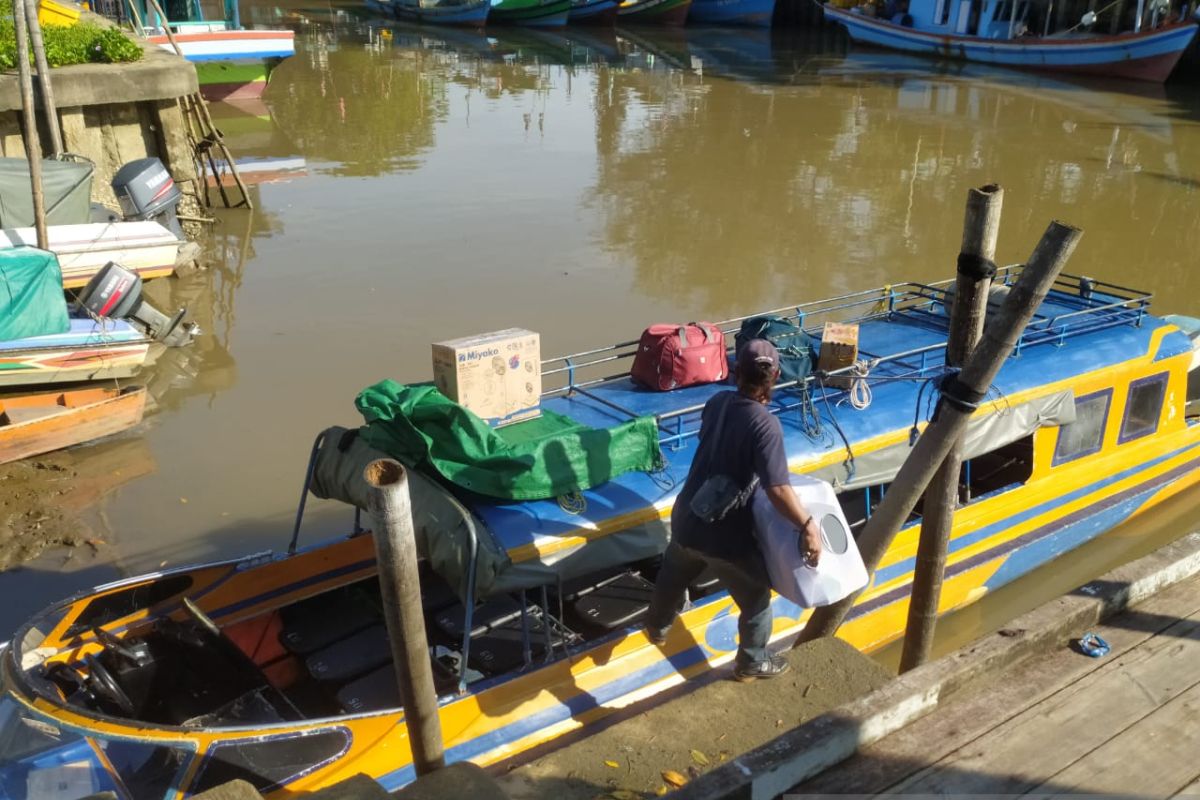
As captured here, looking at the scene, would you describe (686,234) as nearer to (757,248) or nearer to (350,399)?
(757,248)

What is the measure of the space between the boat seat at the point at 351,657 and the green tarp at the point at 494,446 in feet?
4.22

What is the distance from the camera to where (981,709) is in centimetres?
383

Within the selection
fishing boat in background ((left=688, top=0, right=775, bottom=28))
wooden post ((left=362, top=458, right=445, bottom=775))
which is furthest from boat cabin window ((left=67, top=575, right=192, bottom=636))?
fishing boat in background ((left=688, top=0, right=775, bottom=28))

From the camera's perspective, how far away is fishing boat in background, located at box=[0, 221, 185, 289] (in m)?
13.6

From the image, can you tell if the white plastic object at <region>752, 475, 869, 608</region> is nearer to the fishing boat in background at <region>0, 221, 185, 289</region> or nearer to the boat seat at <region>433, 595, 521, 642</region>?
the boat seat at <region>433, 595, 521, 642</region>

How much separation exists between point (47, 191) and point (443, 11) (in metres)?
40.2

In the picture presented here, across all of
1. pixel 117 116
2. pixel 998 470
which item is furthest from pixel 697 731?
pixel 117 116

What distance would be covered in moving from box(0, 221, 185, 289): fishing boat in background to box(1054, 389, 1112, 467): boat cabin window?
1181 cm

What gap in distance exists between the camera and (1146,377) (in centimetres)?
876

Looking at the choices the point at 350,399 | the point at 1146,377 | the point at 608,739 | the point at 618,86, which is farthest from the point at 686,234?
the point at 618,86

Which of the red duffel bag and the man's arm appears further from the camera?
the red duffel bag

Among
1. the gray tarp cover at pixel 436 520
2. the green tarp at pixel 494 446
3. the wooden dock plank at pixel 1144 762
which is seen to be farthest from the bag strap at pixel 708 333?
the wooden dock plank at pixel 1144 762

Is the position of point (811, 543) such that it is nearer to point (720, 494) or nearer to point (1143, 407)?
point (720, 494)

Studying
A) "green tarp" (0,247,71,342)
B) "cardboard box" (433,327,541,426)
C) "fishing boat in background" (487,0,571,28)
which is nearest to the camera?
"cardboard box" (433,327,541,426)
